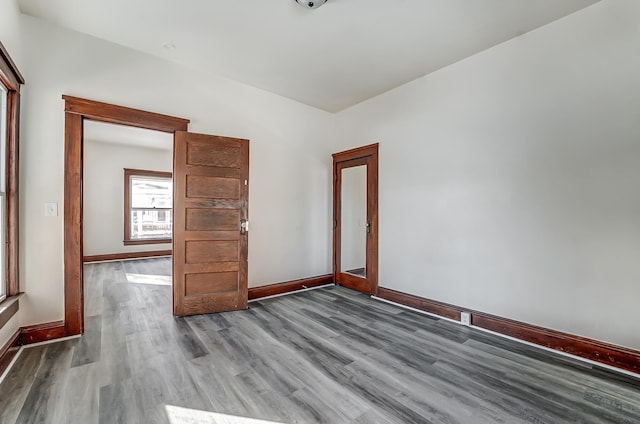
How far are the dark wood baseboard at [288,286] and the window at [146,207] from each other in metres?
4.38

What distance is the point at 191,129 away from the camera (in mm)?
3482

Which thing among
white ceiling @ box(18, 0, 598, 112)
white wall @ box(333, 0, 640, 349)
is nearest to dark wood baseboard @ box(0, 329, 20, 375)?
white ceiling @ box(18, 0, 598, 112)

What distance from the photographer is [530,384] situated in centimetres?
203

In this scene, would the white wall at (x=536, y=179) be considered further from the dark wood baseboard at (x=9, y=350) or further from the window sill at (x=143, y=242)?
the window sill at (x=143, y=242)

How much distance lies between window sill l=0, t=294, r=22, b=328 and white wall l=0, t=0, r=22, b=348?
0.17 ft

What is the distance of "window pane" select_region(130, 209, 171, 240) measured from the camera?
23.7 ft

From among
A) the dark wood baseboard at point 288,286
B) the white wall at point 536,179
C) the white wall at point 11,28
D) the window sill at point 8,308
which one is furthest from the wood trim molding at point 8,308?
the white wall at point 536,179

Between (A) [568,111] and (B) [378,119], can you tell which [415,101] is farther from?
(A) [568,111]

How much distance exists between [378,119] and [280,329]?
316 centimetres

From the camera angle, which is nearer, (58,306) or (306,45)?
(58,306)

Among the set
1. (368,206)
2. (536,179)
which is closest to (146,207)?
(368,206)

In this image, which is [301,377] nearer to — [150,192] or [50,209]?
[50,209]

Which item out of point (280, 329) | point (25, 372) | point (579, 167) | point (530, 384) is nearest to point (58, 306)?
point (25, 372)

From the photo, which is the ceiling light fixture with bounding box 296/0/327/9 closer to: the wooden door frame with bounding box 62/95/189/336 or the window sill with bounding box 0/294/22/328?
the wooden door frame with bounding box 62/95/189/336
